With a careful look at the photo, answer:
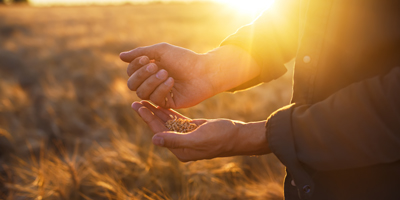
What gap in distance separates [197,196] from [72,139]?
6.64ft

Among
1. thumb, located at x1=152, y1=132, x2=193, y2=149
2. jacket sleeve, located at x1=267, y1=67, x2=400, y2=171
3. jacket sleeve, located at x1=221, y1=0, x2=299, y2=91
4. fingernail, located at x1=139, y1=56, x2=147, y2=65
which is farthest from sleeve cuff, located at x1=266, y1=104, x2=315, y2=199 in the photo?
fingernail, located at x1=139, y1=56, x2=147, y2=65

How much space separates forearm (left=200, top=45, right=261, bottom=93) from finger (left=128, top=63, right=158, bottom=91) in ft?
0.96

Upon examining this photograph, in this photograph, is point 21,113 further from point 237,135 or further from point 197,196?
point 237,135

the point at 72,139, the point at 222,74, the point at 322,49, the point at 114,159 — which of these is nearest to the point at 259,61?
Answer: the point at 222,74

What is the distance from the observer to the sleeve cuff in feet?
2.95

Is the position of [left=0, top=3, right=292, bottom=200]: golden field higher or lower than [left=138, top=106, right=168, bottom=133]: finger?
lower

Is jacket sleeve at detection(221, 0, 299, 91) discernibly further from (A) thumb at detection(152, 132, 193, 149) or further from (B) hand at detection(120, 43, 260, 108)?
(A) thumb at detection(152, 132, 193, 149)

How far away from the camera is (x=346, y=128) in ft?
2.73

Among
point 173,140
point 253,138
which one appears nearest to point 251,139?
point 253,138

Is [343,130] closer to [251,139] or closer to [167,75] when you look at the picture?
[251,139]

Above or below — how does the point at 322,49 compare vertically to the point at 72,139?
above

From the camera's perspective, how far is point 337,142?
855 millimetres

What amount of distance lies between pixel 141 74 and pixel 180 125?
0.32 meters

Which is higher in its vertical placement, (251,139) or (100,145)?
(251,139)
